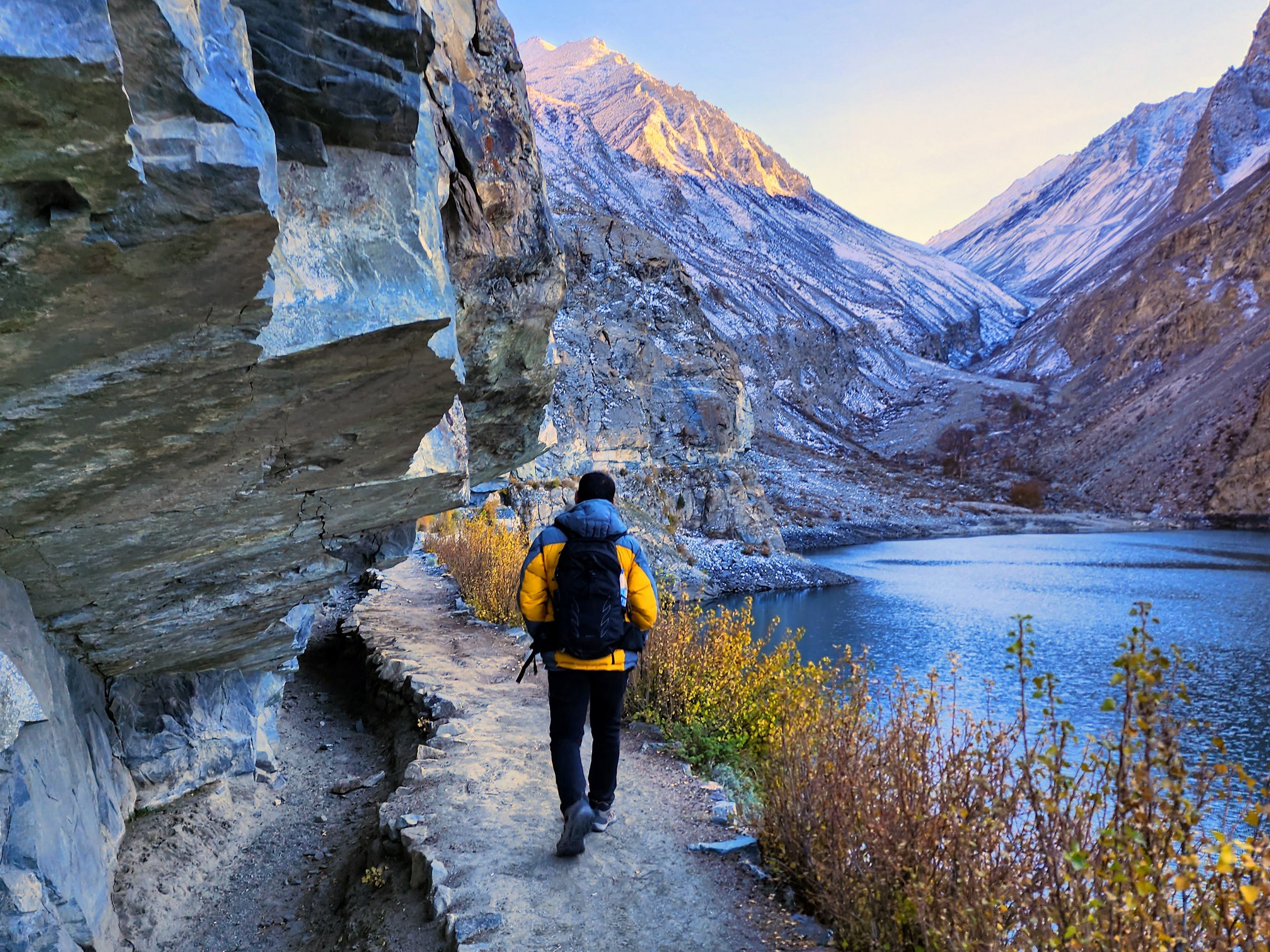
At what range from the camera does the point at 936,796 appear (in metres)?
2.98

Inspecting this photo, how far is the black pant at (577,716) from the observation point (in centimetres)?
348

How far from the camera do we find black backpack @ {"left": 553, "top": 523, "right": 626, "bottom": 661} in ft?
10.9

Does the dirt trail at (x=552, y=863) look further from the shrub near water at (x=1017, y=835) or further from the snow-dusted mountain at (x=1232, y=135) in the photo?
the snow-dusted mountain at (x=1232, y=135)

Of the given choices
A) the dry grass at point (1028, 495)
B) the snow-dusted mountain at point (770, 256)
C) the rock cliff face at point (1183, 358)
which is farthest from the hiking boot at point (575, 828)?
the dry grass at point (1028, 495)

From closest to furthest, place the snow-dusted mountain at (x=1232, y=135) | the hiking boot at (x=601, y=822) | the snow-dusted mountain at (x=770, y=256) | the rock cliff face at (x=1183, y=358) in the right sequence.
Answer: the hiking boot at (x=601, y=822) → the rock cliff face at (x=1183, y=358) → the snow-dusted mountain at (x=770, y=256) → the snow-dusted mountain at (x=1232, y=135)

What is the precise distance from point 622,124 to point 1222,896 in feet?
499

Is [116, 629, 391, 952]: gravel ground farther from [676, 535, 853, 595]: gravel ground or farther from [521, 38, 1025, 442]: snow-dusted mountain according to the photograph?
[521, 38, 1025, 442]: snow-dusted mountain

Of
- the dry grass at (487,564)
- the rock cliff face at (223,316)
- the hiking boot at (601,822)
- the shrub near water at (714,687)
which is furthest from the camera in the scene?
the dry grass at (487,564)

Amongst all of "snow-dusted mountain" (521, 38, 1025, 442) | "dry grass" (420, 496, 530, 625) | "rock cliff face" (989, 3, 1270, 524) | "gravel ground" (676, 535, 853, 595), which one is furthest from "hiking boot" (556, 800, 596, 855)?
"rock cliff face" (989, 3, 1270, 524)

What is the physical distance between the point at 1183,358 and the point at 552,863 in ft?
276

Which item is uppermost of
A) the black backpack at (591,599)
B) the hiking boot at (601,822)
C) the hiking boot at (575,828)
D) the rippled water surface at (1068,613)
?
the black backpack at (591,599)

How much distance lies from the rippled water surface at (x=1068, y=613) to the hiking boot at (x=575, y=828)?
9.56 ft

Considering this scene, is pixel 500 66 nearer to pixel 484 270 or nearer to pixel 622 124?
pixel 484 270

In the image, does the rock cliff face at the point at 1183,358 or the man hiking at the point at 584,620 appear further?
the rock cliff face at the point at 1183,358
